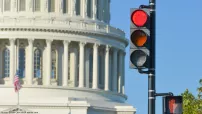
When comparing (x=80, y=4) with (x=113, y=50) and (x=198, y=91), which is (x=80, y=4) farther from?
(x=198, y=91)

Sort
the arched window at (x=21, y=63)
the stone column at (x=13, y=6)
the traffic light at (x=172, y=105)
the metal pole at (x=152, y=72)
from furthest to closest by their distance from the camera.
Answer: the arched window at (x=21, y=63)
the stone column at (x=13, y=6)
the traffic light at (x=172, y=105)
the metal pole at (x=152, y=72)

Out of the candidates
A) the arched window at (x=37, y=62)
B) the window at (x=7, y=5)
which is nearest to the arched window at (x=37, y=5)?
the window at (x=7, y=5)

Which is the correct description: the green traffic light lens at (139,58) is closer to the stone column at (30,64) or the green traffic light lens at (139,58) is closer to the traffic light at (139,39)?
the traffic light at (139,39)

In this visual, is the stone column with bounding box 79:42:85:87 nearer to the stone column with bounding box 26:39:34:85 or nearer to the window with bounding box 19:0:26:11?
the stone column with bounding box 26:39:34:85

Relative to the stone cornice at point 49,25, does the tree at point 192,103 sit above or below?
below

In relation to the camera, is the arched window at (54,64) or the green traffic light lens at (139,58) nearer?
the green traffic light lens at (139,58)

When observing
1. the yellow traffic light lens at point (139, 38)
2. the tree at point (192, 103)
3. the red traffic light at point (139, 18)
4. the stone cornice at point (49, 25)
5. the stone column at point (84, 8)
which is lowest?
the tree at point (192, 103)

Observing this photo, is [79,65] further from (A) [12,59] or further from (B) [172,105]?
(B) [172,105]

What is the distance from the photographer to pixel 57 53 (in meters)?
115

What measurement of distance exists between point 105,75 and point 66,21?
761 centimetres

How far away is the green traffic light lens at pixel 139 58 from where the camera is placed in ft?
70.9

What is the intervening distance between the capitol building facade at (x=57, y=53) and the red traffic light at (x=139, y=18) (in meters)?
88.8

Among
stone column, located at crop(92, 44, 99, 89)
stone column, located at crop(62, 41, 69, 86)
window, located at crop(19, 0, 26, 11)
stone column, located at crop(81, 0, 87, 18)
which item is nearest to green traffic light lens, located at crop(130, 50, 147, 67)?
stone column, located at crop(62, 41, 69, 86)

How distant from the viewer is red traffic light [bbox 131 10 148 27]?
21.7 metres
